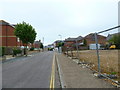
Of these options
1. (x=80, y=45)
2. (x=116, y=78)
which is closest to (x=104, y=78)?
(x=116, y=78)

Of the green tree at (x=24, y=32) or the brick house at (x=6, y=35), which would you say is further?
the brick house at (x=6, y=35)

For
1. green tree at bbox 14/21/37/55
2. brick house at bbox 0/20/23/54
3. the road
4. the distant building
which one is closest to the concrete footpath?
the road

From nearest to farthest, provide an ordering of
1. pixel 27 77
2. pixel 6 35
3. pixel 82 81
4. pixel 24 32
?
pixel 82 81
pixel 27 77
pixel 24 32
pixel 6 35

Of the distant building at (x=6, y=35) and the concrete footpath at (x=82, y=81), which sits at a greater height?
the distant building at (x=6, y=35)

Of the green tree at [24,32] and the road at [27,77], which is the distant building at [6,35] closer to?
the green tree at [24,32]

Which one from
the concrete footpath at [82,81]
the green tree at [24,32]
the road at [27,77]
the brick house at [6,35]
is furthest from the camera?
the brick house at [6,35]

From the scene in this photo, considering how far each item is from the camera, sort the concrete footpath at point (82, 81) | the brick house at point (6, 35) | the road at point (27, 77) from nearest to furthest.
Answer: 1. the concrete footpath at point (82, 81)
2. the road at point (27, 77)
3. the brick house at point (6, 35)

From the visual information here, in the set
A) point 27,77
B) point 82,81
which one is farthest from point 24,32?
point 82,81

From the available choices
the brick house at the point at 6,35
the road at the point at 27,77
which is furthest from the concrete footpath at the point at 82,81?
the brick house at the point at 6,35

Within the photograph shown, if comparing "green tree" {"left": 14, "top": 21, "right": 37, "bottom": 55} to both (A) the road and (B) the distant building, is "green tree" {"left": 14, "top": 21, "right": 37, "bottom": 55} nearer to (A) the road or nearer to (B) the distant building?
(B) the distant building

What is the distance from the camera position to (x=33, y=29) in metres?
47.8

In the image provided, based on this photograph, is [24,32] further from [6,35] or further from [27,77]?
[27,77]

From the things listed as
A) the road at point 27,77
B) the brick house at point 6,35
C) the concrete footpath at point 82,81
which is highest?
the brick house at point 6,35

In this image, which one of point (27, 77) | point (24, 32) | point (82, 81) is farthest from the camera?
point (24, 32)
